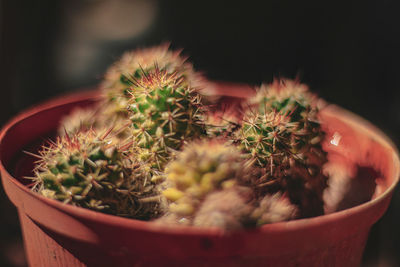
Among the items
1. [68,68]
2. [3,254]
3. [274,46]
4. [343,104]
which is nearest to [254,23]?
[274,46]

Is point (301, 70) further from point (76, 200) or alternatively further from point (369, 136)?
point (76, 200)

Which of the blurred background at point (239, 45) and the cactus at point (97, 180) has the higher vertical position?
the blurred background at point (239, 45)

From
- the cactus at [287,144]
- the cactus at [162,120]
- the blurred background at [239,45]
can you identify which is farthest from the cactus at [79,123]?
the blurred background at [239,45]

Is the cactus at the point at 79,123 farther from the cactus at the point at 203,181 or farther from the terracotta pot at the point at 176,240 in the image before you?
the cactus at the point at 203,181

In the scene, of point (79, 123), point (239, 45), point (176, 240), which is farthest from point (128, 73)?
point (239, 45)

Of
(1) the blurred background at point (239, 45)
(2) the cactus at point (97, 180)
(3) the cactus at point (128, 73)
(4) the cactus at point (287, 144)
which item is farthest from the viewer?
(1) the blurred background at point (239, 45)

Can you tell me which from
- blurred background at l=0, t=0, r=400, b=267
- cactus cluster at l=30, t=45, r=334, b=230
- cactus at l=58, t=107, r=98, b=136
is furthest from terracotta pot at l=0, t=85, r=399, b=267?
blurred background at l=0, t=0, r=400, b=267
